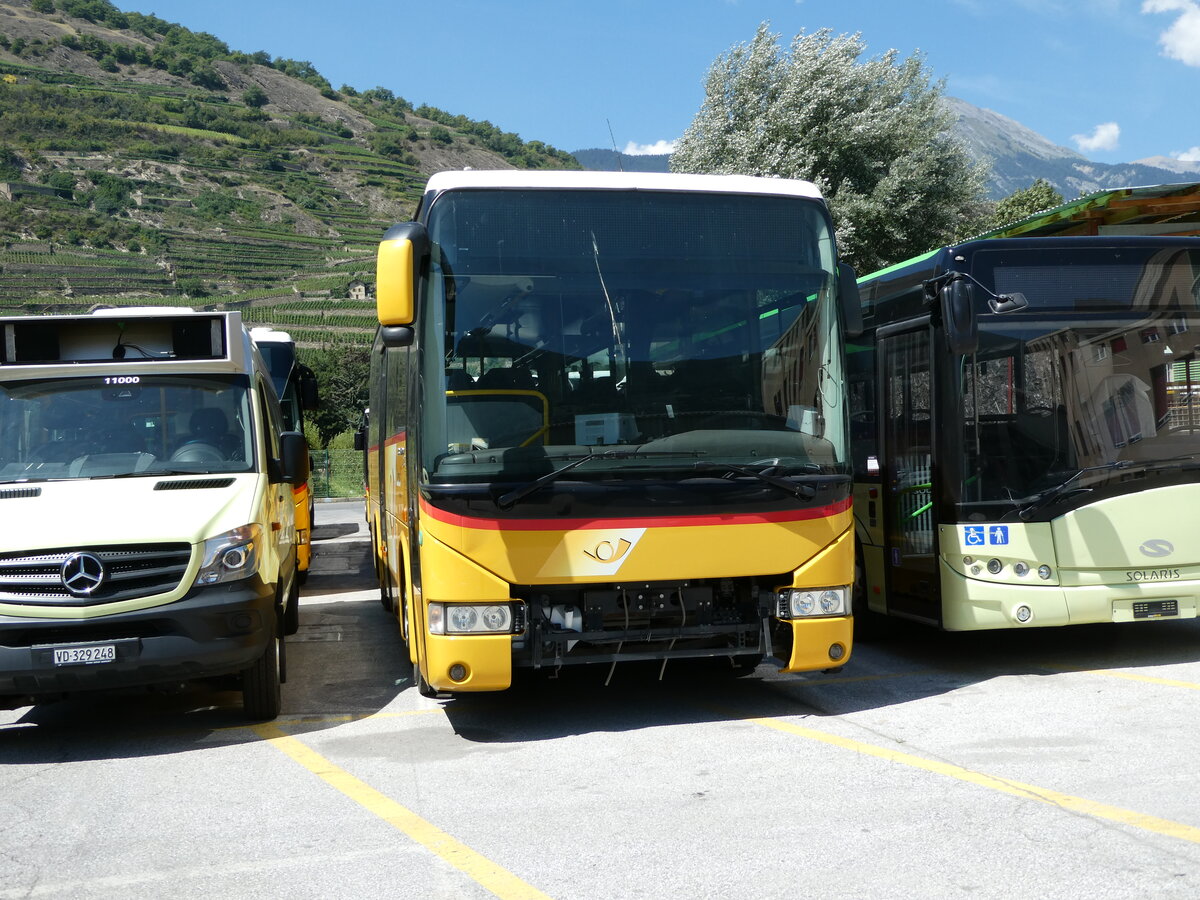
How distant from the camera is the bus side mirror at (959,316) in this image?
7.39 meters

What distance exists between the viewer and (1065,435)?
800 cm

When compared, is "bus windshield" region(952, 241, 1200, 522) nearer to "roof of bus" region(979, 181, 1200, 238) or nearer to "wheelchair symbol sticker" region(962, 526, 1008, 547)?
"wheelchair symbol sticker" region(962, 526, 1008, 547)

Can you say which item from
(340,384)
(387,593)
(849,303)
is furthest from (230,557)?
(340,384)

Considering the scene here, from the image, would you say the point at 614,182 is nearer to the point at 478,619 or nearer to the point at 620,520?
the point at 620,520

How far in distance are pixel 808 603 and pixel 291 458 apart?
11.7 ft

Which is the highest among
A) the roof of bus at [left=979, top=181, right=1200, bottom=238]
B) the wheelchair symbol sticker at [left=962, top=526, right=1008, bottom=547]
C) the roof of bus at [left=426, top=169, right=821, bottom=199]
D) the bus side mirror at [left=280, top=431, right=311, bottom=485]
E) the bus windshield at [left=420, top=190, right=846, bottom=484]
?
the roof of bus at [left=979, top=181, right=1200, bottom=238]

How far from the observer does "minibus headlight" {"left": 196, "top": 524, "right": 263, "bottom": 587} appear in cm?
675

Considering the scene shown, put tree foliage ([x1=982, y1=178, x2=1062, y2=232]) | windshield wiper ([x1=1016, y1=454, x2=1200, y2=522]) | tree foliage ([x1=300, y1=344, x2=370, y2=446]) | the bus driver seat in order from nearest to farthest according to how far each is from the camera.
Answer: the bus driver seat → windshield wiper ([x1=1016, y1=454, x2=1200, y2=522]) → tree foliage ([x1=982, y1=178, x2=1062, y2=232]) → tree foliage ([x1=300, y1=344, x2=370, y2=446])

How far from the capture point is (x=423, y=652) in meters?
6.93

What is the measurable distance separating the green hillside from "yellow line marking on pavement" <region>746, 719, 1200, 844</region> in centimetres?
6886

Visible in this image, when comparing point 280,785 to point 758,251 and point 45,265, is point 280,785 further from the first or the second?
point 45,265

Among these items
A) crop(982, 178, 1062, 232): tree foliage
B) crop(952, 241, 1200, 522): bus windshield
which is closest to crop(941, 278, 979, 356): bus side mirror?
crop(952, 241, 1200, 522): bus windshield

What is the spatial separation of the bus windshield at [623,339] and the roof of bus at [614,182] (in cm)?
6

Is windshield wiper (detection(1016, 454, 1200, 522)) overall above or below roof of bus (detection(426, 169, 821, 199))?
below
